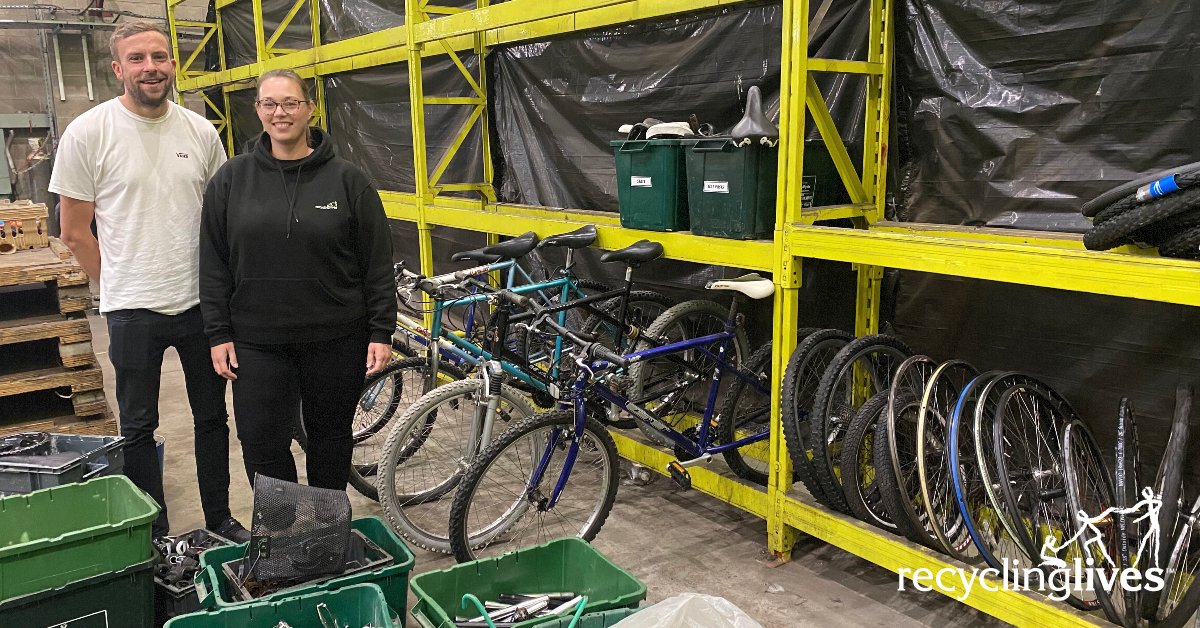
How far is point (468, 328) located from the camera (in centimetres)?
351

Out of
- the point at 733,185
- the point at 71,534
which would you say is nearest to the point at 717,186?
the point at 733,185

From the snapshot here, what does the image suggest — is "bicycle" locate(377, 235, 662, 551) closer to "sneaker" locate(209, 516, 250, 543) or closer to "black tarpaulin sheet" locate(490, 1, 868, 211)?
"sneaker" locate(209, 516, 250, 543)

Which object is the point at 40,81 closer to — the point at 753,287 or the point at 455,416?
the point at 455,416

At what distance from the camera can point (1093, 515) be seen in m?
2.64

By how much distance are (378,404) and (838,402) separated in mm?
2114

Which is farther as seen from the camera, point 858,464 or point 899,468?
point 858,464

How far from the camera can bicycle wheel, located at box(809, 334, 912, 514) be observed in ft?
8.98

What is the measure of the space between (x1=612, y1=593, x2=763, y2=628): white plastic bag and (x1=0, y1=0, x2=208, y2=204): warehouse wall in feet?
28.8

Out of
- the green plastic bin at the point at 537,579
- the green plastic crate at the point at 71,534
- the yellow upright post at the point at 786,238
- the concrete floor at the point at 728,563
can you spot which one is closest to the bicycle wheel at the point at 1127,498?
the concrete floor at the point at 728,563

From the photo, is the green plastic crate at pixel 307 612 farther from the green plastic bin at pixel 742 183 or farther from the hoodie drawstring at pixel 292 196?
the green plastic bin at pixel 742 183

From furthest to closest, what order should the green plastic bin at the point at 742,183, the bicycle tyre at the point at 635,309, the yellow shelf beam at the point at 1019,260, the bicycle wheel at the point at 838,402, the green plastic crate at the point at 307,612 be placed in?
the bicycle tyre at the point at 635,309
the green plastic bin at the point at 742,183
the bicycle wheel at the point at 838,402
the green plastic crate at the point at 307,612
the yellow shelf beam at the point at 1019,260

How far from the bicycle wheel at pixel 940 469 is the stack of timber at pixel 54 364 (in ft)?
11.0

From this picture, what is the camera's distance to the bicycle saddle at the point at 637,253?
3.12 meters

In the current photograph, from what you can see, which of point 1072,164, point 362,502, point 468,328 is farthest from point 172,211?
point 1072,164
